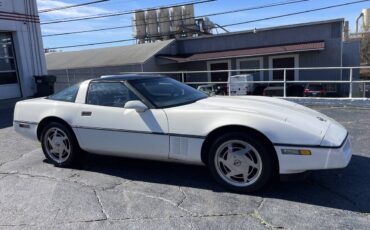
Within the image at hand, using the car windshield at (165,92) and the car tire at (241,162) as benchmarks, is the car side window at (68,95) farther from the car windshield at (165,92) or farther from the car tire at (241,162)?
the car tire at (241,162)

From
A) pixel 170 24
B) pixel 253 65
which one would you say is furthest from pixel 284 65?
pixel 170 24

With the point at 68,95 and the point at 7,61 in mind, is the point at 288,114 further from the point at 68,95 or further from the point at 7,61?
the point at 7,61

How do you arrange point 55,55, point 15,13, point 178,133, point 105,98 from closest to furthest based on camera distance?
point 178,133, point 105,98, point 15,13, point 55,55

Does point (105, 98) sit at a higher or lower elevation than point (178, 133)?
higher

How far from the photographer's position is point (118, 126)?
13.8ft

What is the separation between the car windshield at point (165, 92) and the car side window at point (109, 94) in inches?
5.8

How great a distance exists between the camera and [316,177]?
13.1 feet

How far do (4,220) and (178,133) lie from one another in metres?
1.95

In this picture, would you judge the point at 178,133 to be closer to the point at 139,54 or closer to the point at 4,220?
the point at 4,220

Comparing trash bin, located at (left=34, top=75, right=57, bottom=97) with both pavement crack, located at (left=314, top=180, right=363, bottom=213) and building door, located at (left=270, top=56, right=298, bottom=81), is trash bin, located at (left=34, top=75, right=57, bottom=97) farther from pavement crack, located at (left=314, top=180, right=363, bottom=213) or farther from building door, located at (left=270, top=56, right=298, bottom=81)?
building door, located at (left=270, top=56, right=298, bottom=81)

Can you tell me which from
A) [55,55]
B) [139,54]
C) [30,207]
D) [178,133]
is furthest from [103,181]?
[55,55]

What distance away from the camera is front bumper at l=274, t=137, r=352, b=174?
324cm

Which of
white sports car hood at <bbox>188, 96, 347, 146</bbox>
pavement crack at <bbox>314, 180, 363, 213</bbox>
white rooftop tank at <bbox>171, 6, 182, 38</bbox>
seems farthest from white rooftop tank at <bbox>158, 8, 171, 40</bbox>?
pavement crack at <bbox>314, 180, 363, 213</bbox>

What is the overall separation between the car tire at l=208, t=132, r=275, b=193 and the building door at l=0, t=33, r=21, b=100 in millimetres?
11420
